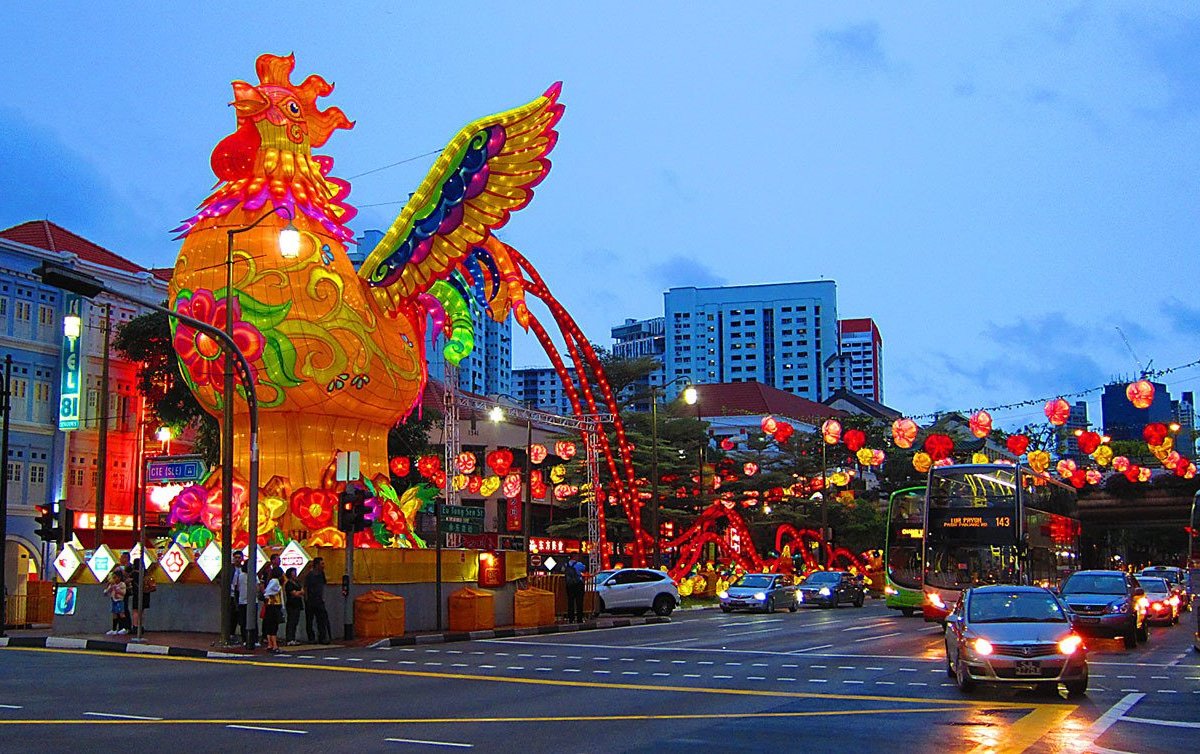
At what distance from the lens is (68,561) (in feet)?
97.0

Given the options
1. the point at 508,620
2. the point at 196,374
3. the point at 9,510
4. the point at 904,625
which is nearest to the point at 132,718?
the point at 196,374

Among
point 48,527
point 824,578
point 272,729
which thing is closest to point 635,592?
point 824,578

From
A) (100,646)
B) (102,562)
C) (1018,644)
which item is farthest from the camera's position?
(102,562)

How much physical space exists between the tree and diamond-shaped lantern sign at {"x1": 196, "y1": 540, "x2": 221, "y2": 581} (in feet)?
71.9

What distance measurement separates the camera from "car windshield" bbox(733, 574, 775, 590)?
144 feet

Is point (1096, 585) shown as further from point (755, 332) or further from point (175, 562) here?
point (755, 332)

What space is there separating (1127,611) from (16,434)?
125 ft

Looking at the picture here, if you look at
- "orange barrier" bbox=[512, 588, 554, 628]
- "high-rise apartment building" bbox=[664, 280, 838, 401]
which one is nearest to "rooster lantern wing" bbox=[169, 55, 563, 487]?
"orange barrier" bbox=[512, 588, 554, 628]

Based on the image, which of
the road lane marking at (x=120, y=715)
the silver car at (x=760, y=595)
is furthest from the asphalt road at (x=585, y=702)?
the silver car at (x=760, y=595)

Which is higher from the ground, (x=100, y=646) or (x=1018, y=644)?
(x=1018, y=644)

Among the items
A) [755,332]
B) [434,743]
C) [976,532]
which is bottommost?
[434,743]

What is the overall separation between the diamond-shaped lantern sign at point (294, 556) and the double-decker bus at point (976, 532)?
15.3 m

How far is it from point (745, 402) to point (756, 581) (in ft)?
207

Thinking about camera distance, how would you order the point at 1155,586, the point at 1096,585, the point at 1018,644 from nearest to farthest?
the point at 1018,644, the point at 1096,585, the point at 1155,586
